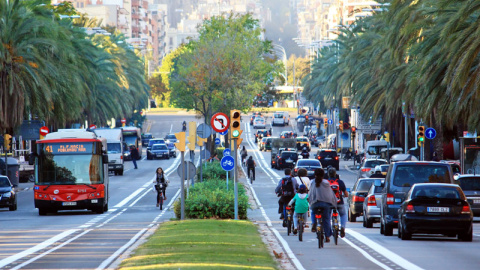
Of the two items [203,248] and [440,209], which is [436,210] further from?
[203,248]

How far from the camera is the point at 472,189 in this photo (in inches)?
1271

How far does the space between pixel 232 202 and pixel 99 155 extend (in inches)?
320

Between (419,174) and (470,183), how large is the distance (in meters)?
8.06

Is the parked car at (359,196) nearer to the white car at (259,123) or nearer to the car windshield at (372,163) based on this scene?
the car windshield at (372,163)

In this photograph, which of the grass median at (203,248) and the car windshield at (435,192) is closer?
the grass median at (203,248)

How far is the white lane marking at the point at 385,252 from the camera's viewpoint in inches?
666

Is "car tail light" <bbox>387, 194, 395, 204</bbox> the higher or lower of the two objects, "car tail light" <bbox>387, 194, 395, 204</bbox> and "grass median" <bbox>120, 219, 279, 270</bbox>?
the higher

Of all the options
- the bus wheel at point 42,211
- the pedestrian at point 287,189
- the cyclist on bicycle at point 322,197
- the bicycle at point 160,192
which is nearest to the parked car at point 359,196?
the pedestrian at point 287,189

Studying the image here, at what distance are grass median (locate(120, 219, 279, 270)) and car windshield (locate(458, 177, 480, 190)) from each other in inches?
339

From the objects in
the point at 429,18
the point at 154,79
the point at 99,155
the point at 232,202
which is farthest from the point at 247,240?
the point at 154,79

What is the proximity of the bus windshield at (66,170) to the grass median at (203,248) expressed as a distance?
31.7ft

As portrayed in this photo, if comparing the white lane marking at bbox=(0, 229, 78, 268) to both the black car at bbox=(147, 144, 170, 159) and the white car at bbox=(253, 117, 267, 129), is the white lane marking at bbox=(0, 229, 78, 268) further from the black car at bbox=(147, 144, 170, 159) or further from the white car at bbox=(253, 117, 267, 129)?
the white car at bbox=(253, 117, 267, 129)

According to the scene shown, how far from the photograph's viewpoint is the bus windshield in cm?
3581

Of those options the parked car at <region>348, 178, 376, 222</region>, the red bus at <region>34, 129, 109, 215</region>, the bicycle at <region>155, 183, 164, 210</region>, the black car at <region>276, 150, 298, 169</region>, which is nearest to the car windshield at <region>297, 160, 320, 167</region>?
the bicycle at <region>155, 183, 164, 210</region>
